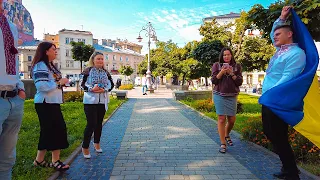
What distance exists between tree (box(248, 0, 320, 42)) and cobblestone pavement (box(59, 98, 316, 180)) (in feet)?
8.39

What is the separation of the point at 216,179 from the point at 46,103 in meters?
2.54

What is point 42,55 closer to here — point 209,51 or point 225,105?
point 225,105

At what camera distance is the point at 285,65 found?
10.7 feet

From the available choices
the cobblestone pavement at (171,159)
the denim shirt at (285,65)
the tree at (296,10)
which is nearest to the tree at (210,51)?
the cobblestone pavement at (171,159)

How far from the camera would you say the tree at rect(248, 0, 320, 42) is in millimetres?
4875

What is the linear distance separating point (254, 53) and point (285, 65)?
15.5 meters

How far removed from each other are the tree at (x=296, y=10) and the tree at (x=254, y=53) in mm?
12053

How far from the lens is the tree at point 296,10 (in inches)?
192

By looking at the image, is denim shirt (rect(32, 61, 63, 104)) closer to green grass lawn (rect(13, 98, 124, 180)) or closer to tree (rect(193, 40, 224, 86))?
green grass lawn (rect(13, 98, 124, 180))

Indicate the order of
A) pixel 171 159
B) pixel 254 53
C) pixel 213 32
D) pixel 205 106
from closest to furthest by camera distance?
pixel 171 159 < pixel 205 106 < pixel 213 32 < pixel 254 53

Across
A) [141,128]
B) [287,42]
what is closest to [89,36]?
[141,128]

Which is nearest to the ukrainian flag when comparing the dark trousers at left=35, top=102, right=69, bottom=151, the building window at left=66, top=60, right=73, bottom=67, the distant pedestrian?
the distant pedestrian

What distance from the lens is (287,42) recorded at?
341 centimetres

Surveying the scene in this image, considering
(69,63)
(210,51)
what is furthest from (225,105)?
(69,63)
